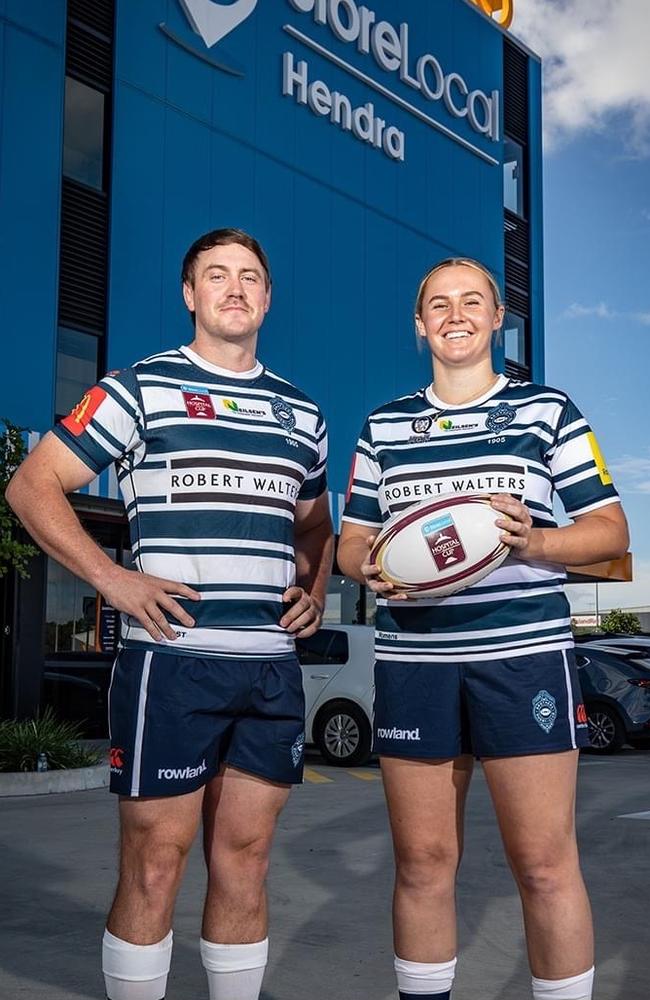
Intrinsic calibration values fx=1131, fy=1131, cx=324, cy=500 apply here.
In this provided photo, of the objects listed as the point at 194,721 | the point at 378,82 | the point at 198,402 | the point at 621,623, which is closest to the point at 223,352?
the point at 198,402

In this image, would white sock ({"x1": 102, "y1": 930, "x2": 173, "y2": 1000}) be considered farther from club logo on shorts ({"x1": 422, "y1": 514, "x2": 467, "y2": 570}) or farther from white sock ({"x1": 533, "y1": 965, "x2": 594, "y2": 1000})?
club logo on shorts ({"x1": 422, "y1": 514, "x2": 467, "y2": 570})

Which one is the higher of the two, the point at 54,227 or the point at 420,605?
the point at 54,227

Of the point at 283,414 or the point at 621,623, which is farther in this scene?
the point at 621,623

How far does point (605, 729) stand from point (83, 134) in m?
10.7

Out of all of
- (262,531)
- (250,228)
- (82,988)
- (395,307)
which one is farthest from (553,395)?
(395,307)

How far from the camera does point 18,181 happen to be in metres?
14.5

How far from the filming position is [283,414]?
126 inches

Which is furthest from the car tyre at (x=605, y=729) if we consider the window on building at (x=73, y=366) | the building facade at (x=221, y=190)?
the window on building at (x=73, y=366)

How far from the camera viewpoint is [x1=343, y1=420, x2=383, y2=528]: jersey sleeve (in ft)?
11.0

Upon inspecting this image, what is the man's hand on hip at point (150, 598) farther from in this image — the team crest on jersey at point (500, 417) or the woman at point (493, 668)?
the team crest on jersey at point (500, 417)

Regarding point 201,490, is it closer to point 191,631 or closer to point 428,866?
point 191,631

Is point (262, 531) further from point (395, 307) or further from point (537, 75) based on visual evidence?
point (537, 75)

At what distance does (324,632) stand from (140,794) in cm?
1012

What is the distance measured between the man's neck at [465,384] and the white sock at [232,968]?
62.9 inches
